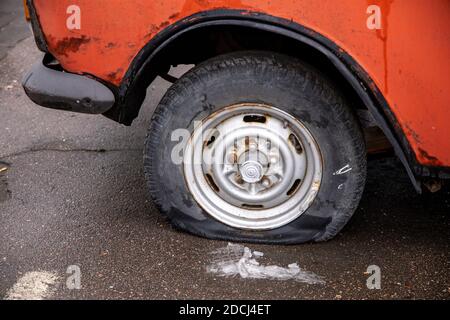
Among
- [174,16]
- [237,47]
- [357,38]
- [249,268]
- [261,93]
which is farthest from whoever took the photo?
[237,47]

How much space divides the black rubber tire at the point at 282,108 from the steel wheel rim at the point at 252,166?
4 centimetres

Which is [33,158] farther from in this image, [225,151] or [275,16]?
[275,16]

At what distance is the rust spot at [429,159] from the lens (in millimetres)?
2689

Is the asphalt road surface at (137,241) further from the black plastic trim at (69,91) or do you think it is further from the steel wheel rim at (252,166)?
the black plastic trim at (69,91)

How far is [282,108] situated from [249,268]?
765mm

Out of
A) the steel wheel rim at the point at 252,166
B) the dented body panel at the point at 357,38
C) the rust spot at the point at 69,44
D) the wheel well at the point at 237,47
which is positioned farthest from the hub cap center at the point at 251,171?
the rust spot at the point at 69,44

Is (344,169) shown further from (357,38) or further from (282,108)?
(357,38)

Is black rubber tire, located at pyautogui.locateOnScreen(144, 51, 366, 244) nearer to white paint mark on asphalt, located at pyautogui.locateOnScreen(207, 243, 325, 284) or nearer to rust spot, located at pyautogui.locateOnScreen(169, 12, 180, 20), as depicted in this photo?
white paint mark on asphalt, located at pyautogui.locateOnScreen(207, 243, 325, 284)

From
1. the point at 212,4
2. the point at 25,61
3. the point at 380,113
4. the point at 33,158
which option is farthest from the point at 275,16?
the point at 25,61

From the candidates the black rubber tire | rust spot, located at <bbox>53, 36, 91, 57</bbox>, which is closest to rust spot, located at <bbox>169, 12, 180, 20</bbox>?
the black rubber tire

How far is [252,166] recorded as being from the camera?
9.71ft

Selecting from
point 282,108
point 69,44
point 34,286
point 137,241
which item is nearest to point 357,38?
point 282,108

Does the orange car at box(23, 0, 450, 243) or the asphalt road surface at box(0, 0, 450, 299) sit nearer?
the orange car at box(23, 0, 450, 243)

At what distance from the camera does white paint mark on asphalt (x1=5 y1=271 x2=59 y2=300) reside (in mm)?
2777
